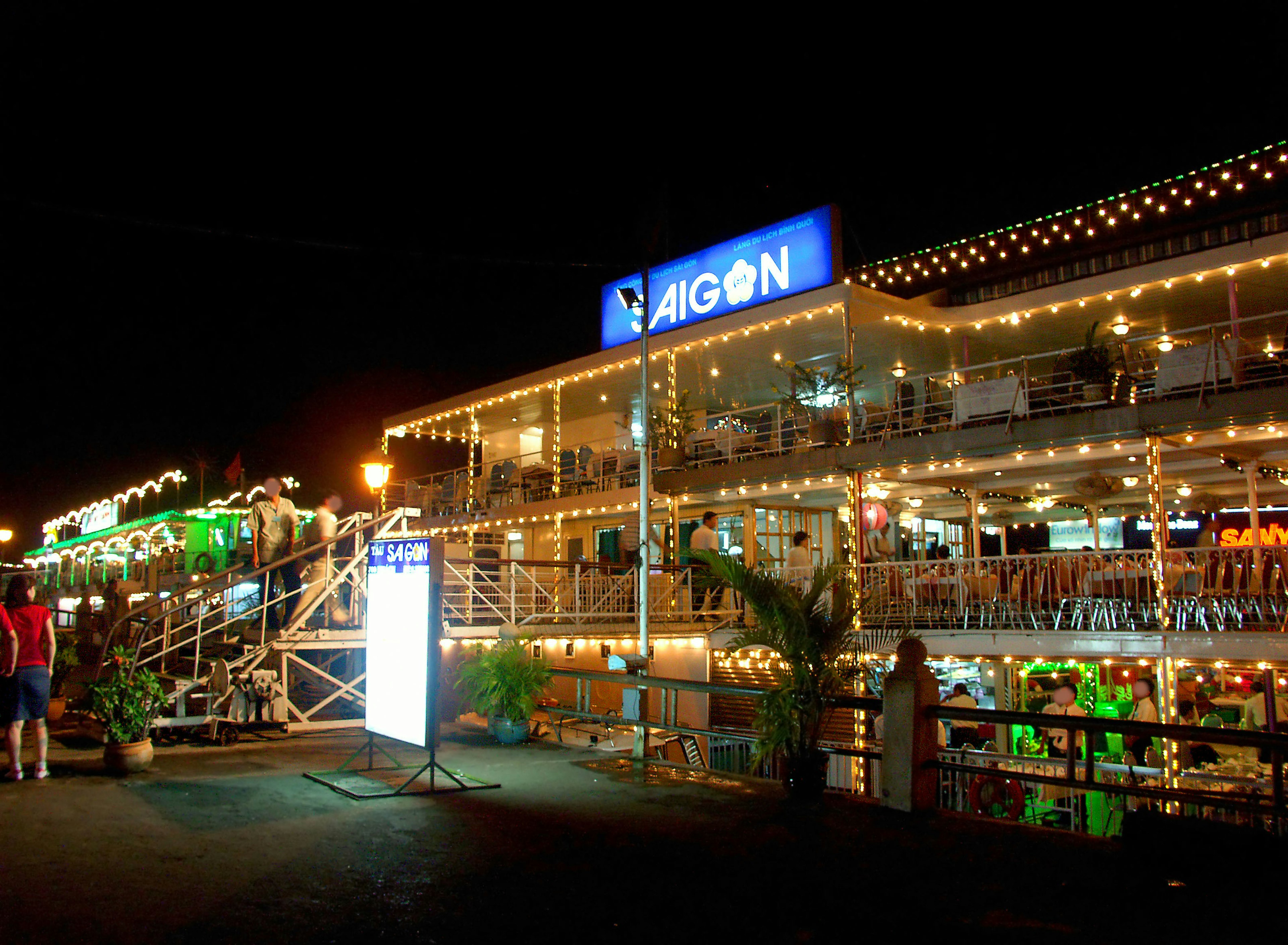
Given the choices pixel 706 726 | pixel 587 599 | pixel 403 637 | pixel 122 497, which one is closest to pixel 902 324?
pixel 587 599

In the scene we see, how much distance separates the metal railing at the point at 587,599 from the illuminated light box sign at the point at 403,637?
248 inches

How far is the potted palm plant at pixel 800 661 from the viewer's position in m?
7.72

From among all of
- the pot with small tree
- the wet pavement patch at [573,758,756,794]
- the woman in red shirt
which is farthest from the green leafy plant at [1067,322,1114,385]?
the woman in red shirt

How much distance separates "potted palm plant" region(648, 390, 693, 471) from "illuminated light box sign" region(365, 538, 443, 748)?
34.5 ft

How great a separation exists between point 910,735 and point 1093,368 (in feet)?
27.3

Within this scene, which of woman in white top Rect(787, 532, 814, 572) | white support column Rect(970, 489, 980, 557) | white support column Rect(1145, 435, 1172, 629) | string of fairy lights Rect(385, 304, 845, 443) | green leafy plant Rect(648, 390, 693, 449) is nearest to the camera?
white support column Rect(1145, 435, 1172, 629)

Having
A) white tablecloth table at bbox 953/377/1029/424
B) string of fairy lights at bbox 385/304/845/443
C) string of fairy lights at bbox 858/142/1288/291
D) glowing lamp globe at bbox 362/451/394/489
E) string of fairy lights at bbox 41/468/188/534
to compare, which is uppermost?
string of fairy lights at bbox 858/142/1288/291

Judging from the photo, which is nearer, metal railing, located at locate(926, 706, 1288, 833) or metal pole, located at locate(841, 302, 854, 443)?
metal railing, located at locate(926, 706, 1288, 833)

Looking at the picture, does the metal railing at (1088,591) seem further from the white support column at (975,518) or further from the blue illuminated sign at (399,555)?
the blue illuminated sign at (399,555)

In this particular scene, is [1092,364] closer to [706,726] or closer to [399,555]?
[706,726]

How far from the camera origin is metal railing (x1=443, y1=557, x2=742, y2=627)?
15.8 meters

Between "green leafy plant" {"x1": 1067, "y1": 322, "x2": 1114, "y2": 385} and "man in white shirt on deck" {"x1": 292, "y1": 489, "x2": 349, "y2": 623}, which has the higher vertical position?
"green leafy plant" {"x1": 1067, "y1": 322, "x2": 1114, "y2": 385}

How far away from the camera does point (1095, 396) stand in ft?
44.8

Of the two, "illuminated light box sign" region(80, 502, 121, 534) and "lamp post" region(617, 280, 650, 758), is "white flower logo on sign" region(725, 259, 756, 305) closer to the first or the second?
"lamp post" region(617, 280, 650, 758)
